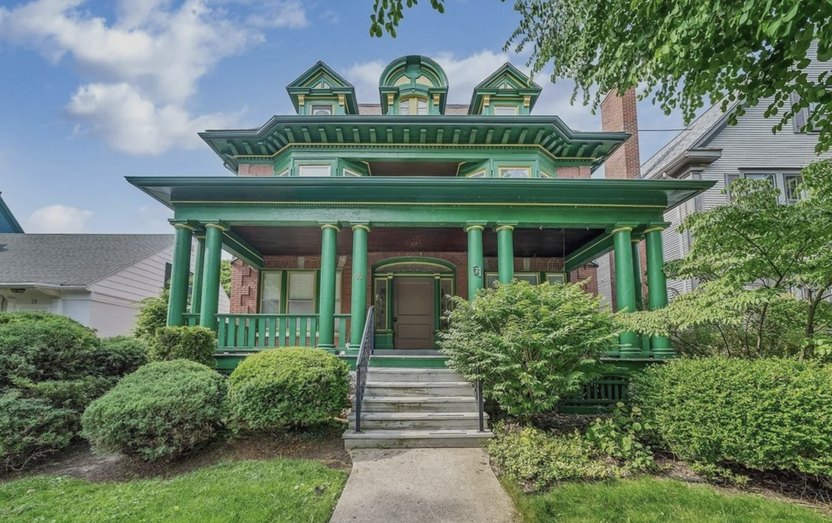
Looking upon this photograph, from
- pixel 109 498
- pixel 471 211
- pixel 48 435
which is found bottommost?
pixel 109 498

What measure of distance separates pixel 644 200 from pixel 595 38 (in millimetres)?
4193

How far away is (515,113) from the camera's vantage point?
35.8 feet

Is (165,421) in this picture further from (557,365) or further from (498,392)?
(557,365)

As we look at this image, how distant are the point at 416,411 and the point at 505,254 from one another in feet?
11.3

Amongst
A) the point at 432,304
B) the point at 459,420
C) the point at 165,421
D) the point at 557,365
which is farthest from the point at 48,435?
the point at 432,304

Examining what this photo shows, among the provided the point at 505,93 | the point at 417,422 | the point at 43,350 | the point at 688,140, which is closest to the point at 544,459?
the point at 417,422

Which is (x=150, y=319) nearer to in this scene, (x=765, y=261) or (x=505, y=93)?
(x=505, y=93)

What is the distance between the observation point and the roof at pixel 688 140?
39.2ft

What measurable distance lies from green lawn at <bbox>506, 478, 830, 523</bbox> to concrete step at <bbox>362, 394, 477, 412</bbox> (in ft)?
6.45

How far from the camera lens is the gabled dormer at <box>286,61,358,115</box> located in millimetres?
10727

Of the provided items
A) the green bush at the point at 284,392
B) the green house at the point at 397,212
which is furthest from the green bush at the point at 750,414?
the green bush at the point at 284,392

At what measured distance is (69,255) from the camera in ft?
43.5

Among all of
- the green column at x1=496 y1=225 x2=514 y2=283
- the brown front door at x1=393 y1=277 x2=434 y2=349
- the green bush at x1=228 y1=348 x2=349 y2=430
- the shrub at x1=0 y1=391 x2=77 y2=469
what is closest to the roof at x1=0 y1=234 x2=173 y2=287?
the shrub at x1=0 y1=391 x2=77 y2=469

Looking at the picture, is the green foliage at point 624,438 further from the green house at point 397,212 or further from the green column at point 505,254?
the green column at point 505,254
